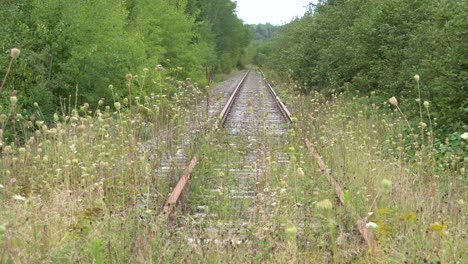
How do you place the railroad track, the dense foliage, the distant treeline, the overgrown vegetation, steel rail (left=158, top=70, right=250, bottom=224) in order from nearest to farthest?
the overgrown vegetation
the railroad track
steel rail (left=158, top=70, right=250, bottom=224)
the dense foliage
the distant treeline

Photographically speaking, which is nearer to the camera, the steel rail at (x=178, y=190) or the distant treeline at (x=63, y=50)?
the steel rail at (x=178, y=190)

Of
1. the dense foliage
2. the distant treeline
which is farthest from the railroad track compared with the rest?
the distant treeline

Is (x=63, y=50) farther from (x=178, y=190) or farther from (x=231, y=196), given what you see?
(x=231, y=196)

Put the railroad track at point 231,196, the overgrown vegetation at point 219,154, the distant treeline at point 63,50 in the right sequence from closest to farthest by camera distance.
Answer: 1. the overgrown vegetation at point 219,154
2. the railroad track at point 231,196
3. the distant treeline at point 63,50

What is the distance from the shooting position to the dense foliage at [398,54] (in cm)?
955

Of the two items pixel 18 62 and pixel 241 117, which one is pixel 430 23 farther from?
pixel 18 62

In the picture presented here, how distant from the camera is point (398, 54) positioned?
49.9ft

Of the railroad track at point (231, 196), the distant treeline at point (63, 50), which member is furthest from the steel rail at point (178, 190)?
the distant treeline at point (63, 50)

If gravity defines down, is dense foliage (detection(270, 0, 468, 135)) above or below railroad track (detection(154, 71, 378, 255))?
above

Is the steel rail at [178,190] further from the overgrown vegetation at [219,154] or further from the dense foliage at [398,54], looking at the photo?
the dense foliage at [398,54]

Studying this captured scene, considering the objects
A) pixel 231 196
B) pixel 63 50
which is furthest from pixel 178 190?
pixel 63 50

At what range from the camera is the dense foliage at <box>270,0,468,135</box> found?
955cm

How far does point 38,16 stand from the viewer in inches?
525

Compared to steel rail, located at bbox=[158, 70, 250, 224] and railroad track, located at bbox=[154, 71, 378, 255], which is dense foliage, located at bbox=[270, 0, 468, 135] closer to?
railroad track, located at bbox=[154, 71, 378, 255]
